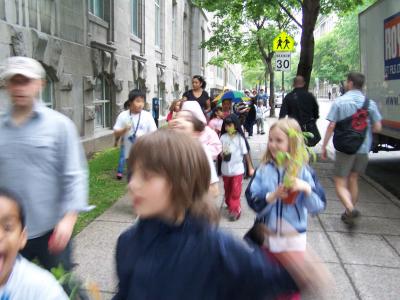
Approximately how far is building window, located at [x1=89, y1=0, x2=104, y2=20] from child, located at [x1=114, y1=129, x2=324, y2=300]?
1263cm

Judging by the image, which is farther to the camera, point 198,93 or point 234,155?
point 198,93

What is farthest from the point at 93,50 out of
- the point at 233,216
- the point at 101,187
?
the point at 233,216

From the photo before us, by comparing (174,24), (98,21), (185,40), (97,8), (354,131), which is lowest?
(354,131)

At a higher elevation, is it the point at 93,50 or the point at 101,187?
the point at 93,50

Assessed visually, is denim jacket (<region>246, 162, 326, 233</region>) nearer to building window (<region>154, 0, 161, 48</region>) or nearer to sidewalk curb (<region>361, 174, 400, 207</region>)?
sidewalk curb (<region>361, 174, 400, 207</region>)

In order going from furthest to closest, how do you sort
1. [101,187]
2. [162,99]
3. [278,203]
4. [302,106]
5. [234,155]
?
[162,99], [302,106], [101,187], [234,155], [278,203]

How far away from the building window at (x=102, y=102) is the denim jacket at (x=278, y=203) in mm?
10577

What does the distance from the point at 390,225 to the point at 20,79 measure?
17.9 ft

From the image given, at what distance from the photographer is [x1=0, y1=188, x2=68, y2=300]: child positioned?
1772mm

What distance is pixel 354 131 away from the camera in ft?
21.0

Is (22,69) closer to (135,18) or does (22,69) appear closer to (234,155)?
(234,155)

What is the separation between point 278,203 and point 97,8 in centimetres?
1226

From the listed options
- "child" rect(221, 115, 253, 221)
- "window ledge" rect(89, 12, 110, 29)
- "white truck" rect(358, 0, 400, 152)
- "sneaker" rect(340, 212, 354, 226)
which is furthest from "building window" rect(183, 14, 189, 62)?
"sneaker" rect(340, 212, 354, 226)

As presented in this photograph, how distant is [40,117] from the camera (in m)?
2.83
